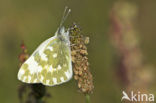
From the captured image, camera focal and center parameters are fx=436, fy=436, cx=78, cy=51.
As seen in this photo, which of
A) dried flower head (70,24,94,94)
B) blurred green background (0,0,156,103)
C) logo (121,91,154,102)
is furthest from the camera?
blurred green background (0,0,156,103)

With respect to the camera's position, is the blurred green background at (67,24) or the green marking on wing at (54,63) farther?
the blurred green background at (67,24)

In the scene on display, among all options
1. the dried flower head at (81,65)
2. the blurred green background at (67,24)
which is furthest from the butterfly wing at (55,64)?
the blurred green background at (67,24)

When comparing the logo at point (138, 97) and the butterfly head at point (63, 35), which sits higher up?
the butterfly head at point (63, 35)

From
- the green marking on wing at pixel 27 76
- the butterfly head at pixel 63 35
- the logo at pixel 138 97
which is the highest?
the butterfly head at pixel 63 35

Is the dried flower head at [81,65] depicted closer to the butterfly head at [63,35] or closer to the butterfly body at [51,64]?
the butterfly body at [51,64]

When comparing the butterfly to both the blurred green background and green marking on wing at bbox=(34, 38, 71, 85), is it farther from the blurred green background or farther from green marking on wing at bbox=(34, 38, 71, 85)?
the blurred green background

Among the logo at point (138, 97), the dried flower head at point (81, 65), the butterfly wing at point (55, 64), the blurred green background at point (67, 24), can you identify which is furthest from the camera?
the blurred green background at point (67, 24)

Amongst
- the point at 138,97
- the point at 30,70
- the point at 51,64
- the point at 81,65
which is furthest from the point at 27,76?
the point at 138,97

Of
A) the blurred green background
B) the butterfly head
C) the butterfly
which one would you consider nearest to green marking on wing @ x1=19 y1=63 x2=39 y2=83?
the butterfly
